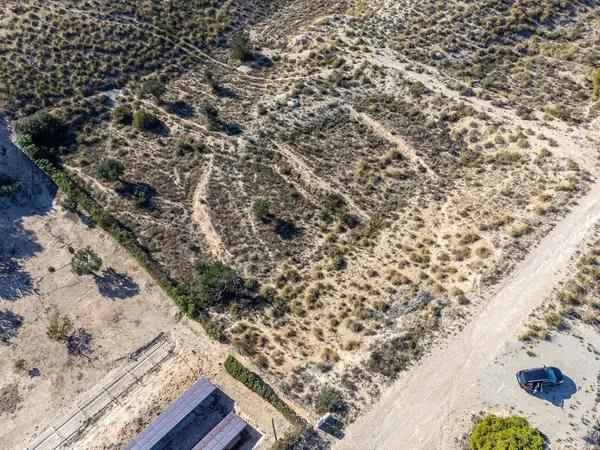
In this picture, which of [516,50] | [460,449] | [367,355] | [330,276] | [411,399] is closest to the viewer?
[460,449]

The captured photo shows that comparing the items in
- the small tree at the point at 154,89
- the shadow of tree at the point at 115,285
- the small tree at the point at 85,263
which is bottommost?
the shadow of tree at the point at 115,285

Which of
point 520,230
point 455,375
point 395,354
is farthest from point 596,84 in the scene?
point 395,354

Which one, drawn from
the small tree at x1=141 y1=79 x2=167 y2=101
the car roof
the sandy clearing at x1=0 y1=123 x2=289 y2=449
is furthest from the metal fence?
the small tree at x1=141 y1=79 x2=167 y2=101

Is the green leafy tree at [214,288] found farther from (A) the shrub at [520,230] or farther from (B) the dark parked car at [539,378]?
(A) the shrub at [520,230]

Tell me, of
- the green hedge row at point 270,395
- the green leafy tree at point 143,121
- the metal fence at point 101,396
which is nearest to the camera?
the green hedge row at point 270,395

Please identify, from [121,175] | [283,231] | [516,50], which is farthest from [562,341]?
[121,175]

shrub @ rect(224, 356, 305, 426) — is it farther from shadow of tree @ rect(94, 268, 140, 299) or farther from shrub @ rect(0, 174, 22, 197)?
shrub @ rect(0, 174, 22, 197)

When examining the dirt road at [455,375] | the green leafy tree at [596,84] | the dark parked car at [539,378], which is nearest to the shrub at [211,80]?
the dirt road at [455,375]

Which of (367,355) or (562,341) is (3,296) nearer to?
(367,355)
